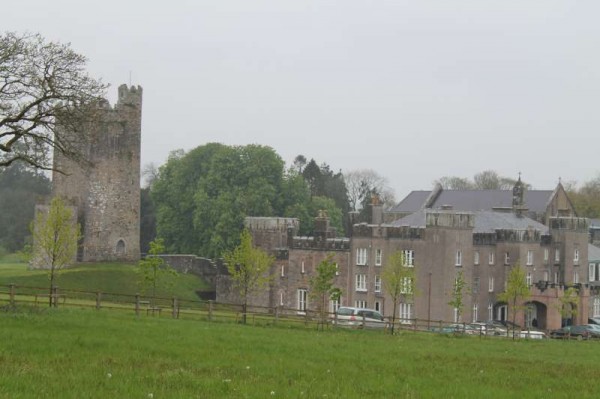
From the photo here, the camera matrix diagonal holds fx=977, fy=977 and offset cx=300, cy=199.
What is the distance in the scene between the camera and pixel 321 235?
232 ft

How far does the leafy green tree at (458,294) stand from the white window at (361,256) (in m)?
6.85

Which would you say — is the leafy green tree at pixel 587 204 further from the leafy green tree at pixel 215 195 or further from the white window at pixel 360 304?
the white window at pixel 360 304

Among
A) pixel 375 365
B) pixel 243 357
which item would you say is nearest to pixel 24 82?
pixel 243 357

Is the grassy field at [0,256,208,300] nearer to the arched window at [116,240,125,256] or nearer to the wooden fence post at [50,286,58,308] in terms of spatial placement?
the arched window at [116,240,125,256]

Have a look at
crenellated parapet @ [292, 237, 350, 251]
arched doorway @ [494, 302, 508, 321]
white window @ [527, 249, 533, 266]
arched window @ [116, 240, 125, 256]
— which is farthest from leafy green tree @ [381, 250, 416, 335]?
arched window @ [116, 240, 125, 256]

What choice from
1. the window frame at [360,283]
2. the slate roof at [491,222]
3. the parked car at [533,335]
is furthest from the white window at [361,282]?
the parked car at [533,335]

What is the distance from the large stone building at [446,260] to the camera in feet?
211

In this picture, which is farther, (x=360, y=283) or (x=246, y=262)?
(x=360, y=283)

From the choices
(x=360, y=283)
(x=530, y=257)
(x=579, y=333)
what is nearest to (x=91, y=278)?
(x=360, y=283)

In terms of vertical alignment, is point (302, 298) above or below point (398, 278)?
below

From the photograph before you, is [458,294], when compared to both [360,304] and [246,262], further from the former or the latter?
[246,262]

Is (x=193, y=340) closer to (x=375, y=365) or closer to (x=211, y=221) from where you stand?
(x=375, y=365)

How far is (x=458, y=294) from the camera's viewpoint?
5984 centimetres

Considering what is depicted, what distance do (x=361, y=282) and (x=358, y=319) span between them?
54.1 feet
